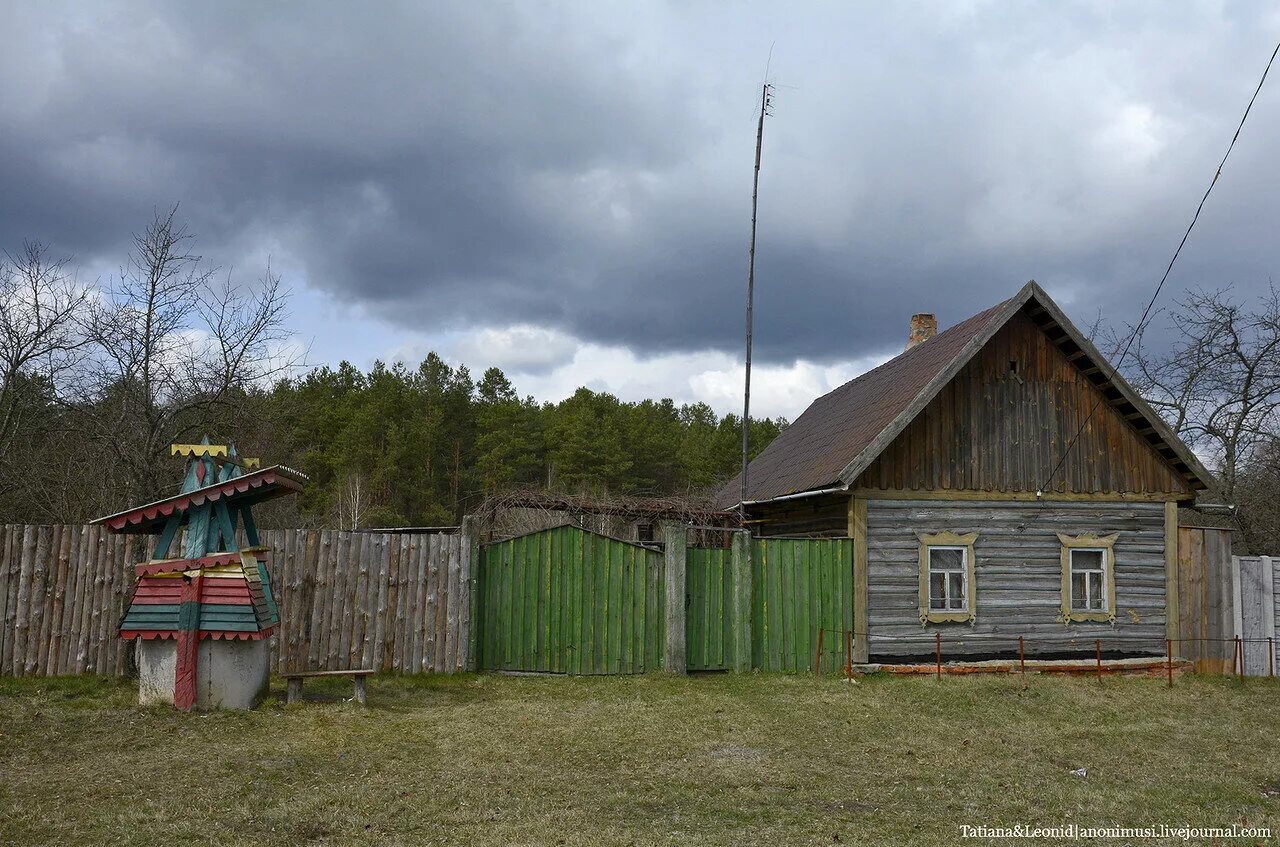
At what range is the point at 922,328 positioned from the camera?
23.2m

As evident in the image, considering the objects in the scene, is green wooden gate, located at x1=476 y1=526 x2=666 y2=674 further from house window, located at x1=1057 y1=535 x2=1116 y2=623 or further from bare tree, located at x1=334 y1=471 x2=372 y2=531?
bare tree, located at x1=334 y1=471 x2=372 y2=531

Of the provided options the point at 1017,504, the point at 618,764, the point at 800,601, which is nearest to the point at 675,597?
the point at 800,601

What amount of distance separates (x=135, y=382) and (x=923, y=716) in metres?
14.8

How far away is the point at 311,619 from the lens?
13727 mm

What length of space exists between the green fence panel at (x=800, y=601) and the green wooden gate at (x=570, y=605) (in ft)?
5.58

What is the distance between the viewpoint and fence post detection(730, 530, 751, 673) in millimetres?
14875

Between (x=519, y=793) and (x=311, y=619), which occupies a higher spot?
(x=311, y=619)

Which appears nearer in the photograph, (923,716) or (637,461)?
(923,716)

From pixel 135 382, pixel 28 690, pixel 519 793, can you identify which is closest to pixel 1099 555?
pixel 519 793

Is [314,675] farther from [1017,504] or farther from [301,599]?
[1017,504]

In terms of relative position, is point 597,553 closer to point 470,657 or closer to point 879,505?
point 470,657

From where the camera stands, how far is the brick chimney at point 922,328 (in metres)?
23.1

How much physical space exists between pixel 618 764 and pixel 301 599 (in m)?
6.60

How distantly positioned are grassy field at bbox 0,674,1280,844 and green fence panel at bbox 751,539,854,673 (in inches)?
57.1
